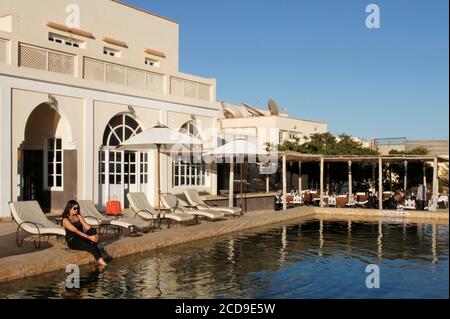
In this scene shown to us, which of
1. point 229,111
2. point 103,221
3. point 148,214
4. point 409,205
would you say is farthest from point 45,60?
point 229,111

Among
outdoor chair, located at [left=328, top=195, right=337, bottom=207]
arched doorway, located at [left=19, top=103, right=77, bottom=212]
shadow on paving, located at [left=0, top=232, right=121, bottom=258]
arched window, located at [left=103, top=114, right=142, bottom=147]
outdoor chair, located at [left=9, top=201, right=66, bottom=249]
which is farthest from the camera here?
outdoor chair, located at [left=328, top=195, right=337, bottom=207]

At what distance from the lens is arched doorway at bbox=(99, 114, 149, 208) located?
17.5m

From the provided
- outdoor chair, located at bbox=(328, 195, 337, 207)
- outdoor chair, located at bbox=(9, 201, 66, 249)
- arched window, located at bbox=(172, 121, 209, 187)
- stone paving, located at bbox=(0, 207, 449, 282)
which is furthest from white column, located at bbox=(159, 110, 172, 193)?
outdoor chair, located at bbox=(9, 201, 66, 249)

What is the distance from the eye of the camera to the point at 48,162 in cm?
1714

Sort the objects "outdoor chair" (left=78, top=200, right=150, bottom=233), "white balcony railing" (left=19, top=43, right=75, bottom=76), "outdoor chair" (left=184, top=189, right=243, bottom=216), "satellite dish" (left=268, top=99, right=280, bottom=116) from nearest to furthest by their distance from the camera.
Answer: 1. "outdoor chair" (left=78, top=200, right=150, bottom=233)
2. "white balcony railing" (left=19, top=43, right=75, bottom=76)
3. "outdoor chair" (left=184, top=189, right=243, bottom=216)
4. "satellite dish" (left=268, top=99, right=280, bottom=116)

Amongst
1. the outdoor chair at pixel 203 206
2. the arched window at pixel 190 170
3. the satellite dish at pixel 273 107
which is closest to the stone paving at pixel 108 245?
the outdoor chair at pixel 203 206

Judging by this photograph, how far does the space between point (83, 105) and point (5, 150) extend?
3221 mm

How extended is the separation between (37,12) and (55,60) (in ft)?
12.8

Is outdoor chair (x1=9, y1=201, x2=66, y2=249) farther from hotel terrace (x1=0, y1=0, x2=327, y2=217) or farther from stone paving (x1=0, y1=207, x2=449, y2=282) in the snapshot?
hotel terrace (x1=0, y1=0, x2=327, y2=217)

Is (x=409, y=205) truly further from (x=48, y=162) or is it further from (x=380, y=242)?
(x=48, y=162)

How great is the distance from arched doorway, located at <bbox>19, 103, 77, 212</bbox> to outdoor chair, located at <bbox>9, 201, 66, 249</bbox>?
203 inches

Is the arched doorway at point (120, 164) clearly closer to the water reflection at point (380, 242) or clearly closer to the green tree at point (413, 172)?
the water reflection at point (380, 242)

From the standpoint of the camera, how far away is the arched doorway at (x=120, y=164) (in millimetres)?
17469

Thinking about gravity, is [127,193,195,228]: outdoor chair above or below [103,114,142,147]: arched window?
below
